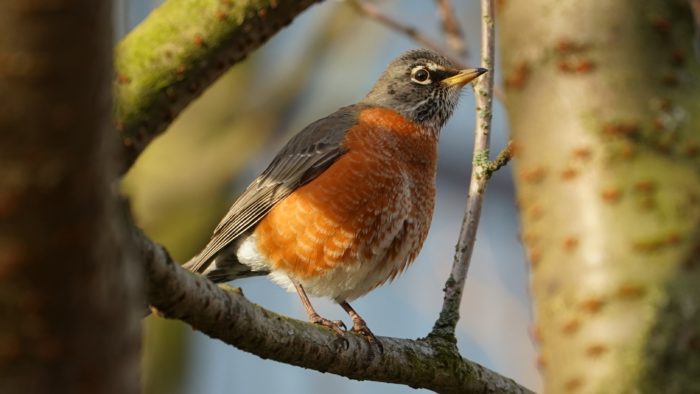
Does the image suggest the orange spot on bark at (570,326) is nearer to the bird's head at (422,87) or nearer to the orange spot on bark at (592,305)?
the orange spot on bark at (592,305)

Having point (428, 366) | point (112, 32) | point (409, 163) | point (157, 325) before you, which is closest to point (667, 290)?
point (112, 32)

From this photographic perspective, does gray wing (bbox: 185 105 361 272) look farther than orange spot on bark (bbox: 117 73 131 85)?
Yes

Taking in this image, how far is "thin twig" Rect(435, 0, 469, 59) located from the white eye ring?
4.99 feet

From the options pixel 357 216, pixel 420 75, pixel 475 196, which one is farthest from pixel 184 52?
pixel 420 75

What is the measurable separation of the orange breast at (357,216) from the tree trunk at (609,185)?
12.2 ft

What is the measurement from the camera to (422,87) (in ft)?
24.6

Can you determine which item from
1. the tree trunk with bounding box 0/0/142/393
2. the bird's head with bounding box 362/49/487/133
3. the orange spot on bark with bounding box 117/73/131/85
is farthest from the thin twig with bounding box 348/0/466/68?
the tree trunk with bounding box 0/0/142/393

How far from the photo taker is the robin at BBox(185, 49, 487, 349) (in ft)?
19.6

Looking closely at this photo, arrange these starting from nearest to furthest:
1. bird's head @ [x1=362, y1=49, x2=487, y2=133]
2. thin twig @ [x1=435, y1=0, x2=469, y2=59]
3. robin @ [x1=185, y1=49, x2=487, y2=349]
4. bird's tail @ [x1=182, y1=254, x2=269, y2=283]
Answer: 1. thin twig @ [x1=435, y1=0, x2=469, y2=59]
2. robin @ [x1=185, y1=49, x2=487, y2=349]
3. bird's tail @ [x1=182, y1=254, x2=269, y2=283]
4. bird's head @ [x1=362, y1=49, x2=487, y2=133]

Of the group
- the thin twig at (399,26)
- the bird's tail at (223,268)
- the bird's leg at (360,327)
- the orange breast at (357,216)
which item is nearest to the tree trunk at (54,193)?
the bird's leg at (360,327)

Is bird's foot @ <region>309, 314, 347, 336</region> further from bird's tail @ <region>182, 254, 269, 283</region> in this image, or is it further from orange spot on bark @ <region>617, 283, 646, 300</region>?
orange spot on bark @ <region>617, 283, 646, 300</region>

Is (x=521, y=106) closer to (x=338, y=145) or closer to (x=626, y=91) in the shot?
(x=626, y=91)

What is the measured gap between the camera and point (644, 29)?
84.4 inches

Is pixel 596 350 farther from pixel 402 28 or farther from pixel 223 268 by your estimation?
pixel 223 268
